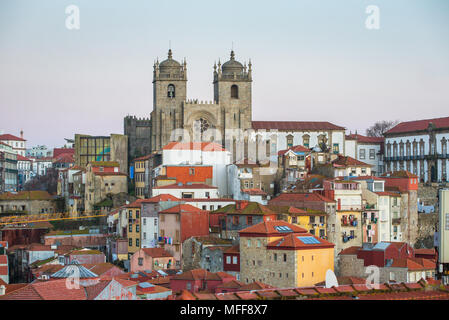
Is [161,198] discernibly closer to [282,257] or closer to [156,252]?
[156,252]

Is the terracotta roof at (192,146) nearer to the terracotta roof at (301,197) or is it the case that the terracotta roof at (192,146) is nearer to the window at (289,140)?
the terracotta roof at (301,197)

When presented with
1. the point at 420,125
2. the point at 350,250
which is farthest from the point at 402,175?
the point at 350,250

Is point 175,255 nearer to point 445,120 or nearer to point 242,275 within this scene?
point 242,275

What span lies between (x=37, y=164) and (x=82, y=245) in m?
71.2

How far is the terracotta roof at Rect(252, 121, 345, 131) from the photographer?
100875 millimetres

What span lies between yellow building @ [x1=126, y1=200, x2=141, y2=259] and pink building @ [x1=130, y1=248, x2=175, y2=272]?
6259mm

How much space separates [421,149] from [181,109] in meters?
25.8

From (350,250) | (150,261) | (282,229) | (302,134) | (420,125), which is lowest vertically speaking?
(150,261)

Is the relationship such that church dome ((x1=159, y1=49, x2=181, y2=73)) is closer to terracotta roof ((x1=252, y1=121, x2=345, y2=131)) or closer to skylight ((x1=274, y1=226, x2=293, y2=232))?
terracotta roof ((x1=252, y1=121, x2=345, y2=131))

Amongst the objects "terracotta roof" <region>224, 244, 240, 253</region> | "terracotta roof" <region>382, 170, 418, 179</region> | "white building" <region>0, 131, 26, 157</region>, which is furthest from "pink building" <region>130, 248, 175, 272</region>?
"white building" <region>0, 131, 26, 157</region>

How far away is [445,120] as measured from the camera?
324 ft

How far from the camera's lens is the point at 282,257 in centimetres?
5591

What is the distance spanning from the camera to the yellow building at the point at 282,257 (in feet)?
181
